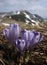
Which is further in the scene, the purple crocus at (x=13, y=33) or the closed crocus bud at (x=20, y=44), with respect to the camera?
the purple crocus at (x=13, y=33)

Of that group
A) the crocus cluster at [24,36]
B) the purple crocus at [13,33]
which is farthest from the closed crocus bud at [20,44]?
the purple crocus at [13,33]

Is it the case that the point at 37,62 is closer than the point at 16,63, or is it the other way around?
the point at 16,63

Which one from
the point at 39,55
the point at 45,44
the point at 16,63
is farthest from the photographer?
the point at 45,44

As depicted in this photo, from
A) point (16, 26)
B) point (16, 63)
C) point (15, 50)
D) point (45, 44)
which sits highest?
point (16, 26)

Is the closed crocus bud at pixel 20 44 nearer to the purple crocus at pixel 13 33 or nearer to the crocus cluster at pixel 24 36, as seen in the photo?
the crocus cluster at pixel 24 36

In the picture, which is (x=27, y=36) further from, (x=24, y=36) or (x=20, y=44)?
(x=20, y=44)

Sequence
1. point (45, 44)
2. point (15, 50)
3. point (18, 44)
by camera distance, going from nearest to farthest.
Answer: point (18, 44)
point (15, 50)
point (45, 44)

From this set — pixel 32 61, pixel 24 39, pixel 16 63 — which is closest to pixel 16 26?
pixel 24 39

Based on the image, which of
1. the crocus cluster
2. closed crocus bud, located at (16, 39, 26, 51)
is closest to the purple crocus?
the crocus cluster

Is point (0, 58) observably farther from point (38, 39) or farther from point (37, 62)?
point (38, 39)

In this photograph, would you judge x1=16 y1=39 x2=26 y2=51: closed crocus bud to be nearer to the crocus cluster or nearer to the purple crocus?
the crocus cluster

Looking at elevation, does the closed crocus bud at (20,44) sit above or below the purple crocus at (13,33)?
below
